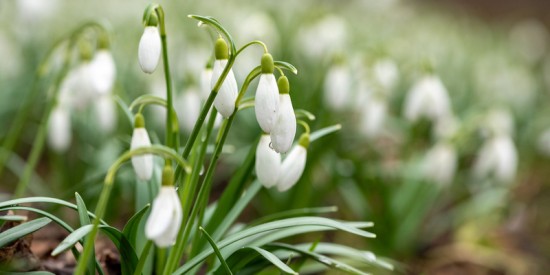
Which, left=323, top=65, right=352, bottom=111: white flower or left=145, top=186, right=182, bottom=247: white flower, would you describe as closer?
left=145, top=186, right=182, bottom=247: white flower

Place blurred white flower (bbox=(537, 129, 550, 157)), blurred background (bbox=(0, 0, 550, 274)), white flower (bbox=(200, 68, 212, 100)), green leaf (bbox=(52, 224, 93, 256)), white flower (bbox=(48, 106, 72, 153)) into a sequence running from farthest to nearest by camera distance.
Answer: blurred white flower (bbox=(537, 129, 550, 157)) → blurred background (bbox=(0, 0, 550, 274)) → white flower (bbox=(48, 106, 72, 153)) → white flower (bbox=(200, 68, 212, 100)) → green leaf (bbox=(52, 224, 93, 256))

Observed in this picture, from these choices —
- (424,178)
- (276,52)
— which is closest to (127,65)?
(276,52)

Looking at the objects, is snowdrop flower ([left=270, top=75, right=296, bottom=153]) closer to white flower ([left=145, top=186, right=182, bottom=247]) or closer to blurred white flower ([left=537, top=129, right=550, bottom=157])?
white flower ([left=145, top=186, right=182, bottom=247])

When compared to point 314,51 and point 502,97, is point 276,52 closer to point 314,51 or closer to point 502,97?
point 314,51

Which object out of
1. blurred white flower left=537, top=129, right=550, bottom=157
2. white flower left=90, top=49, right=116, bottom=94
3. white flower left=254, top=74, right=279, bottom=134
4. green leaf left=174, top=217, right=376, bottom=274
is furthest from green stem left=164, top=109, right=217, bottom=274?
blurred white flower left=537, top=129, right=550, bottom=157

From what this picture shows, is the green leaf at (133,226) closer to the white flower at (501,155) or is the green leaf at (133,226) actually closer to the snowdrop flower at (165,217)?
the snowdrop flower at (165,217)

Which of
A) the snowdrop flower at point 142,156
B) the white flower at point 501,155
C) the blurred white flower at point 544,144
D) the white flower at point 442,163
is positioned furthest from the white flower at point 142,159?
the blurred white flower at point 544,144

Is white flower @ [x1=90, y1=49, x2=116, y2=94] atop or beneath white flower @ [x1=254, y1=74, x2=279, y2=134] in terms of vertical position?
beneath

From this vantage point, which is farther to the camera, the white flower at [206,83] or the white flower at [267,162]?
the white flower at [206,83]
